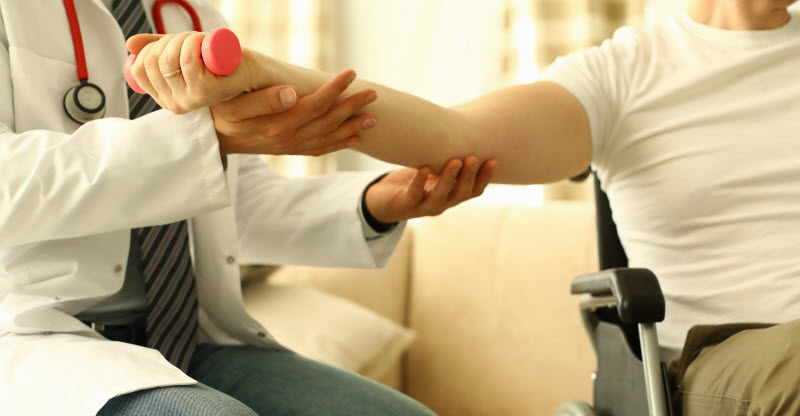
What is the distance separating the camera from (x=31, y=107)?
2.95 feet

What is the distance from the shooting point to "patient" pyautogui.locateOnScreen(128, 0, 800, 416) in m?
0.93

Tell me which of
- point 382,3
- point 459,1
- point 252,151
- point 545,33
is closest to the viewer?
point 252,151

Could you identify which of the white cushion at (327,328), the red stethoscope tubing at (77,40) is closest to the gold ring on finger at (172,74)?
the red stethoscope tubing at (77,40)

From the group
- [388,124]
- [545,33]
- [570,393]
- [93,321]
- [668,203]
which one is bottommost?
[570,393]

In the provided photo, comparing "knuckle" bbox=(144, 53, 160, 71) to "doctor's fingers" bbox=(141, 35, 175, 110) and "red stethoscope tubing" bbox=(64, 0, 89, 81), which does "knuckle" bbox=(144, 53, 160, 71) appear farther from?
"red stethoscope tubing" bbox=(64, 0, 89, 81)

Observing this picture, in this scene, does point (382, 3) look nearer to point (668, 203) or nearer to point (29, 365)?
point (668, 203)

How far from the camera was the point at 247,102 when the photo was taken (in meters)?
0.75

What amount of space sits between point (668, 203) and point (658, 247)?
8 cm

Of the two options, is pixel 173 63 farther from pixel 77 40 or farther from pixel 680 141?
pixel 680 141

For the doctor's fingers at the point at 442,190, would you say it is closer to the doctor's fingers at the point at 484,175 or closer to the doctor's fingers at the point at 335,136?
the doctor's fingers at the point at 484,175

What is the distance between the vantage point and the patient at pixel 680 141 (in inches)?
36.8

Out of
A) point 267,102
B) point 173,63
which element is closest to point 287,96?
point 267,102

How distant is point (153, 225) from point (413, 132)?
0.36 metres

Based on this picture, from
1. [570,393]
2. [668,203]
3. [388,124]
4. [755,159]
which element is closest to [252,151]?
[388,124]
